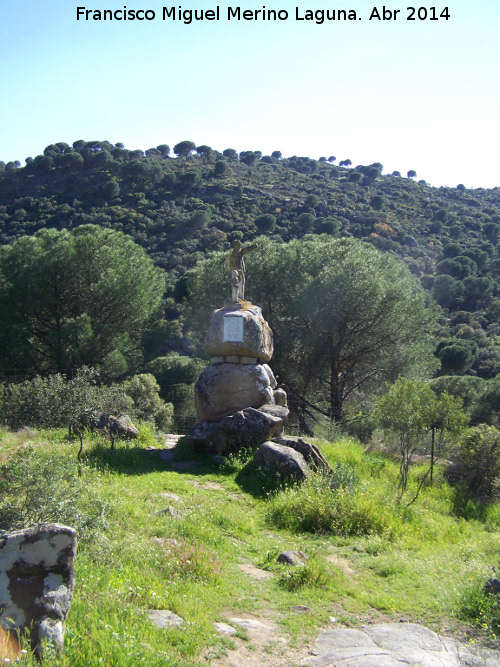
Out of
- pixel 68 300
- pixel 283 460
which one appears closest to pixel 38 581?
pixel 283 460

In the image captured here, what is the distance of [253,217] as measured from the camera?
4478 cm

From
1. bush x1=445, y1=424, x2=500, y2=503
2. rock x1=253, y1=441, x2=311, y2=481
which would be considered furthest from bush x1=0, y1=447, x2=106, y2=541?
bush x1=445, y1=424, x2=500, y2=503

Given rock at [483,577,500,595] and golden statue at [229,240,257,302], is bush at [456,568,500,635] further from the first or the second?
golden statue at [229,240,257,302]

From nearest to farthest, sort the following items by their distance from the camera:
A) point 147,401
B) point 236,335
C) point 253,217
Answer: point 236,335
point 147,401
point 253,217

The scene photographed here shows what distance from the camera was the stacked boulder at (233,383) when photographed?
467 inches

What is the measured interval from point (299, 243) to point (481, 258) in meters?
27.8

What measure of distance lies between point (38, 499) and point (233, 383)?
770 cm

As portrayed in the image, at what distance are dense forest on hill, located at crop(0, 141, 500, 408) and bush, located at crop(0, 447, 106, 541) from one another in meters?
20.8

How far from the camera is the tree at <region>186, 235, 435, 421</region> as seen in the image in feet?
63.6

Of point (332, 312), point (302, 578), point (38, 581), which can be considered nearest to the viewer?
point (38, 581)

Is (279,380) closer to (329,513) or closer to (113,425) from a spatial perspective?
(113,425)

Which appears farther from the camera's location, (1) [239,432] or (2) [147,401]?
(2) [147,401]

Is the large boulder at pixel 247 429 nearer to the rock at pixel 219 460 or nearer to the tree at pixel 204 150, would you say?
the rock at pixel 219 460

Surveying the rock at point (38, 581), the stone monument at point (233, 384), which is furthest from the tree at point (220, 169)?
the rock at point (38, 581)
